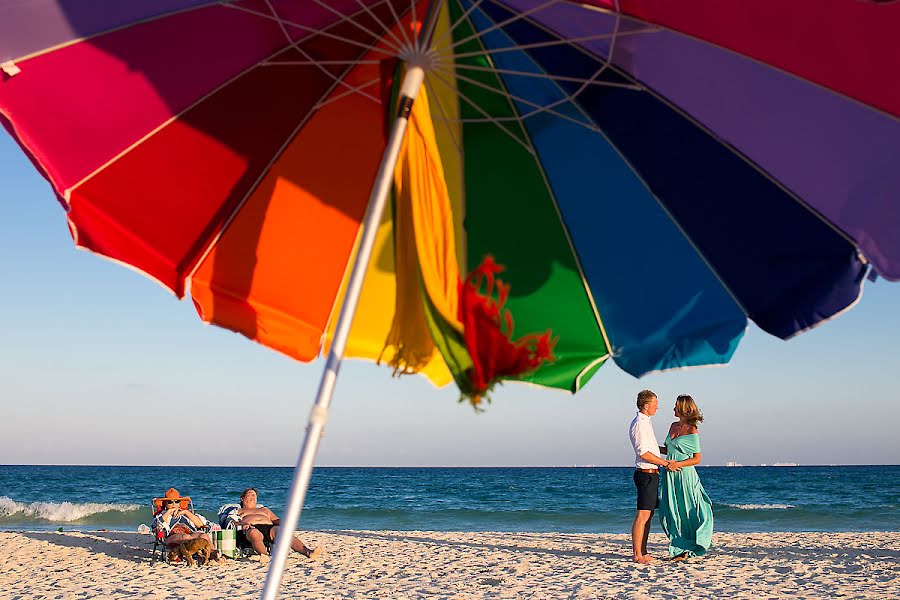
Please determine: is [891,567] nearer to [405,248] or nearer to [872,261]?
[872,261]

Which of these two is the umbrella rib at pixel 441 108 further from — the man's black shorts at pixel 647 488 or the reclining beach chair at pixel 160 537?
the reclining beach chair at pixel 160 537

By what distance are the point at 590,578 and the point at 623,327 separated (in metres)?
4.65

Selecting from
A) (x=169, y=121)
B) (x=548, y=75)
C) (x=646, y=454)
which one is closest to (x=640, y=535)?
(x=646, y=454)

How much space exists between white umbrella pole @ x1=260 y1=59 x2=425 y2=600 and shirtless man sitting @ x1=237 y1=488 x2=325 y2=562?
23.6ft

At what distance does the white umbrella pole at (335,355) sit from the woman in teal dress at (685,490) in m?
5.75

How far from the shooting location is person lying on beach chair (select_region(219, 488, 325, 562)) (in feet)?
31.8

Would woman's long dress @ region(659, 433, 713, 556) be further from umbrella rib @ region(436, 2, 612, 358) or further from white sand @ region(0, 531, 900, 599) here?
umbrella rib @ region(436, 2, 612, 358)

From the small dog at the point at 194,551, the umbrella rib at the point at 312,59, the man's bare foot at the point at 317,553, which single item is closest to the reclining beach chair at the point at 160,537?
the small dog at the point at 194,551

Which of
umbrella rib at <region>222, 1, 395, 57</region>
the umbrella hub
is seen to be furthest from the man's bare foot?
the umbrella hub

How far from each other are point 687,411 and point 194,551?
5.72m

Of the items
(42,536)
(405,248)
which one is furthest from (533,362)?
(42,536)

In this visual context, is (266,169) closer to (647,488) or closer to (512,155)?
(512,155)

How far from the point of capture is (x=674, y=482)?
816cm

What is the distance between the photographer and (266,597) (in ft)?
8.77
